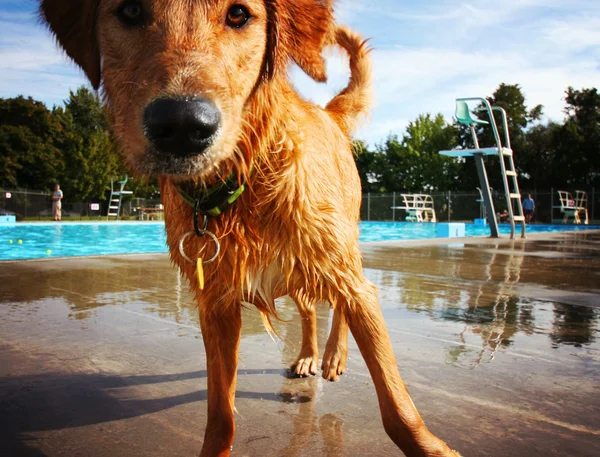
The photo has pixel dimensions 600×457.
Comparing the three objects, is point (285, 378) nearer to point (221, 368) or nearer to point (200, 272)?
point (221, 368)

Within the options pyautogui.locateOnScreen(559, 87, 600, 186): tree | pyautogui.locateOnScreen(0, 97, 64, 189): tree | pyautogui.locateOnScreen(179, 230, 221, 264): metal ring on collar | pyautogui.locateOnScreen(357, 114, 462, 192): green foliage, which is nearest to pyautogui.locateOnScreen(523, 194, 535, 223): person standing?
pyautogui.locateOnScreen(559, 87, 600, 186): tree

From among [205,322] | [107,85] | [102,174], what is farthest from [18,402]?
[102,174]

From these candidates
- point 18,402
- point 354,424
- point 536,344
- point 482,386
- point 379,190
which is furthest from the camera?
point 379,190

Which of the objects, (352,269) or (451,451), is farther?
(352,269)

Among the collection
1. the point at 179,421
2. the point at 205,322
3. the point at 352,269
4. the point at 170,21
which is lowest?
the point at 179,421

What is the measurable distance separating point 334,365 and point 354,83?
2477mm

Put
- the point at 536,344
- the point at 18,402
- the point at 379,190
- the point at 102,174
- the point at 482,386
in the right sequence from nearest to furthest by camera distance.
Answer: the point at 18,402 → the point at 482,386 → the point at 536,344 → the point at 102,174 → the point at 379,190

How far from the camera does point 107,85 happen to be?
7.51 ft

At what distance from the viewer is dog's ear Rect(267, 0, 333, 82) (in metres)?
2.26

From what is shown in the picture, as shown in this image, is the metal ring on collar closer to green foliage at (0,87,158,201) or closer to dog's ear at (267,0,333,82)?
dog's ear at (267,0,333,82)

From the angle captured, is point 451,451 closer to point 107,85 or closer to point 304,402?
point 304,402

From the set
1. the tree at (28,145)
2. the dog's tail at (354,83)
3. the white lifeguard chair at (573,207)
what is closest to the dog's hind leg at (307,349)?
the dog's tail at (354,83)

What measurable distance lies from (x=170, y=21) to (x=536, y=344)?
311 centimetres

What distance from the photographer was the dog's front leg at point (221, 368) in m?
2.28
